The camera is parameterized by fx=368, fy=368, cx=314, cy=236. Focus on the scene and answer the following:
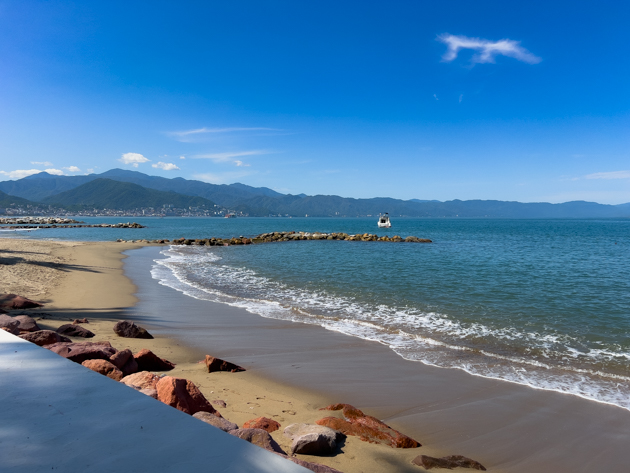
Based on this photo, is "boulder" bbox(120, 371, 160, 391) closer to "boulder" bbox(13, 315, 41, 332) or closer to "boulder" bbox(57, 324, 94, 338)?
"boulder" bbox(13, 315, 41, 332)

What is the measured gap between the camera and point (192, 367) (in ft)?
22.0

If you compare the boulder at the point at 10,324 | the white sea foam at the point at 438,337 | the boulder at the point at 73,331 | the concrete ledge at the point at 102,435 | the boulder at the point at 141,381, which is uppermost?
the concrete ledge at the point at 102,435

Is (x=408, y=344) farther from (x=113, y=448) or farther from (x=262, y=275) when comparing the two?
(x=262, y=275)

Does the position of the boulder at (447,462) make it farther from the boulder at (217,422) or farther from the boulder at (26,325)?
the boulder at (26,325)

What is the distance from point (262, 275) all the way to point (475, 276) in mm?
11183

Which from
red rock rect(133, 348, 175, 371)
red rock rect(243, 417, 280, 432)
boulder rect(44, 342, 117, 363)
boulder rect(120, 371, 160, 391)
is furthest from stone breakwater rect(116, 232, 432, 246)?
red rock rect(243, 417, 280, 432)

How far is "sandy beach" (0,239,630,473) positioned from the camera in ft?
14.4

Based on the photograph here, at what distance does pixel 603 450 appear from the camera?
4.59 metres

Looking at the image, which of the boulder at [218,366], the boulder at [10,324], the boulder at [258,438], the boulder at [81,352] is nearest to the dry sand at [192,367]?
the boulder at [218,366]

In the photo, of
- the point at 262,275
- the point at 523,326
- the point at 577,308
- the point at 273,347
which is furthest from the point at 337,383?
the point at 262,275

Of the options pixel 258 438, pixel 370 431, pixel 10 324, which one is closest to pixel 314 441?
pixel 258 438

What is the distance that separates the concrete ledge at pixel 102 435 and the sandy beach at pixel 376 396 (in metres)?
2.03

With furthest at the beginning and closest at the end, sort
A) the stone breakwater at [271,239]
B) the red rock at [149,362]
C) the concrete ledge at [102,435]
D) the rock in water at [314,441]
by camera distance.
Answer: the stone breakwater at [271,239], the red rock at [149,362], the rock in water at [314,441], the concrete ledge at [102,435]

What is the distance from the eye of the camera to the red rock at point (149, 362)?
20.3 feet
